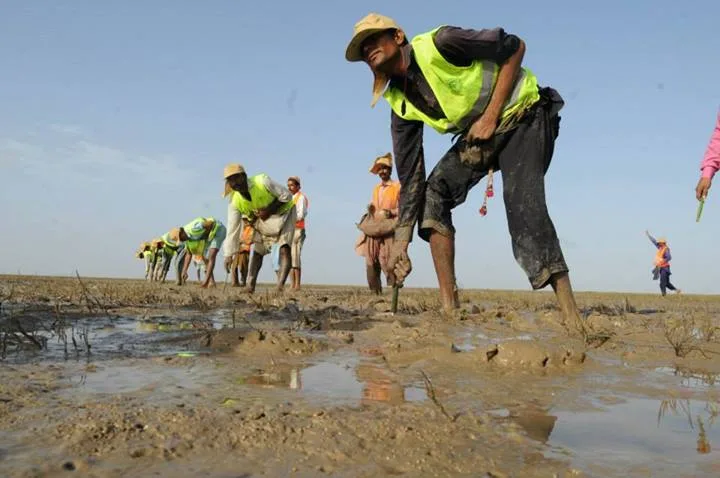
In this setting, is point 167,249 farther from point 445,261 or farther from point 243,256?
point 445,261

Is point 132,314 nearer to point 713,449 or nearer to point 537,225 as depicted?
point 537,225

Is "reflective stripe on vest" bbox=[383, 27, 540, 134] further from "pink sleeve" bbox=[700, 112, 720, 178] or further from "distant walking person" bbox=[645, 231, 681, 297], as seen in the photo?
"distant walking person" bbox=[645, 231, 681, 297]

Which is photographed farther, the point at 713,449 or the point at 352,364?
the point at 352,364

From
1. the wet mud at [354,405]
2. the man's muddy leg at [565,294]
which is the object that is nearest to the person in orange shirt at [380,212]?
the man's muddy leg at [565,294]

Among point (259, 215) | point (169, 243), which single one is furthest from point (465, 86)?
point (169, 243)

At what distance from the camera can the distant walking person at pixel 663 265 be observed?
723 inches

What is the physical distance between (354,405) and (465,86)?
2407 mm

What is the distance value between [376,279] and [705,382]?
6725mm

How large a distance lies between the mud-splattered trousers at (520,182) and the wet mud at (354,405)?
1.66ft

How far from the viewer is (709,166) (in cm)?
477

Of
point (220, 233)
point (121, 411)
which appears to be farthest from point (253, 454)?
point (220, 233)

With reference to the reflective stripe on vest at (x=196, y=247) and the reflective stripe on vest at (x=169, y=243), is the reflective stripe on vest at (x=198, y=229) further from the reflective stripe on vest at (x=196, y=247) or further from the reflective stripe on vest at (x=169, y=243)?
the reflective stripe on vest at (x=169, y=243)

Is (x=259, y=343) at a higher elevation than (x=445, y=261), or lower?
lower

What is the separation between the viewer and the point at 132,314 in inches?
176
